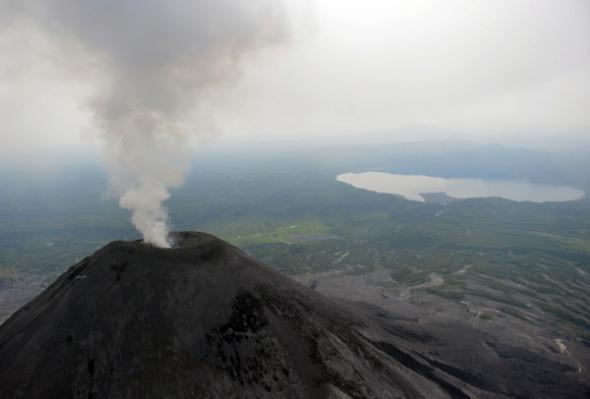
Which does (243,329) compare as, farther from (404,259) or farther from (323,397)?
(404,259)

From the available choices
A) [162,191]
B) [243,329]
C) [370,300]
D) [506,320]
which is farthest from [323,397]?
[506,320]

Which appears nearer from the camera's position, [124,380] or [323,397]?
[124,380]

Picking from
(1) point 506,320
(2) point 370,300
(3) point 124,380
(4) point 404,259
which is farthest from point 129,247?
(4) point 404,259

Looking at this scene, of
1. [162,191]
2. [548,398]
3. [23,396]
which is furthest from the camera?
[162,191]

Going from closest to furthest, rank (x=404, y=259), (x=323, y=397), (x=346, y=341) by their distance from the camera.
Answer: (x=323, y=397) → (x=346, y=341) → (x=404, y=259)

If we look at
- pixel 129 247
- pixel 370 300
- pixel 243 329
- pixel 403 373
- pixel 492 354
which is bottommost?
pixel 370 300

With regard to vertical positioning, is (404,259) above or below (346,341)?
below
